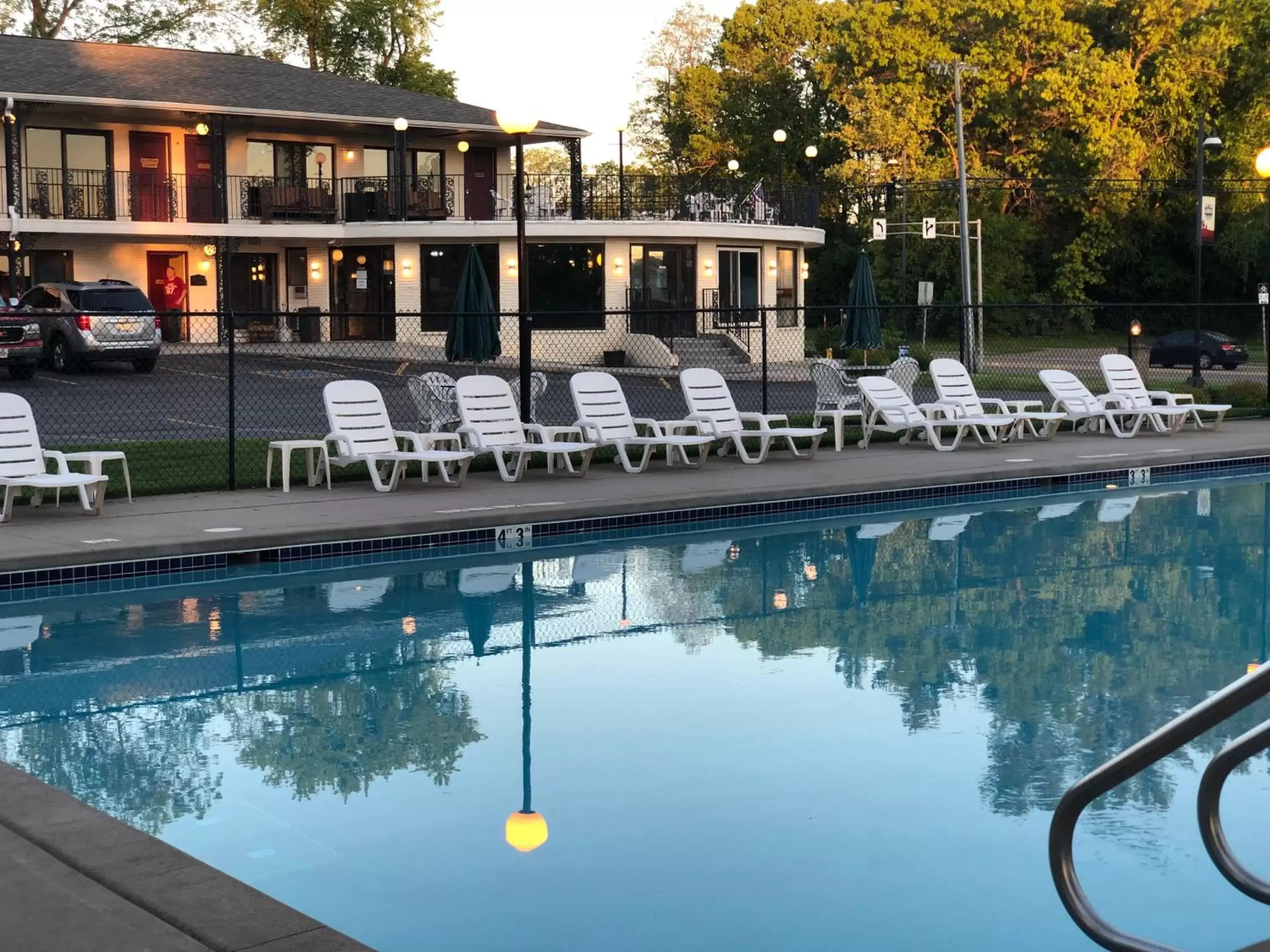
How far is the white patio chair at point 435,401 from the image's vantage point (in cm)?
1588

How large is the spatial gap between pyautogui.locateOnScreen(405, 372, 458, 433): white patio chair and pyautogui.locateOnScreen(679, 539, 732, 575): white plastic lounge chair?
13.5 feet

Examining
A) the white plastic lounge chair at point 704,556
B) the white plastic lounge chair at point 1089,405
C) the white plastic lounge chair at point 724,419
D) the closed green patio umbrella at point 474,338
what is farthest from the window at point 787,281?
the white plastic lounge chair at point 704,556

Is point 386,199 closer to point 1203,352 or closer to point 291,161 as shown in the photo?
point 291,161

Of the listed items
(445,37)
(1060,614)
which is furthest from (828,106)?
(1060,614)

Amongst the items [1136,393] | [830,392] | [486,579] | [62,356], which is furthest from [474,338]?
[486,579]

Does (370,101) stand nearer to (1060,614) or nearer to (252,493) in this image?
(252,493)

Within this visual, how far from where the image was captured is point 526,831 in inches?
227

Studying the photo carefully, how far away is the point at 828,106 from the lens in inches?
2235

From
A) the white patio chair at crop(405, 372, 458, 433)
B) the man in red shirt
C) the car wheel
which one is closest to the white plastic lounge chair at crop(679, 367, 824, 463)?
the white patio chair at crop(405, 372, 458, 433)

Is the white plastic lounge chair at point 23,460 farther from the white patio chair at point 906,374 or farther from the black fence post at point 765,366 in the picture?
the white patio chair at point 906,374

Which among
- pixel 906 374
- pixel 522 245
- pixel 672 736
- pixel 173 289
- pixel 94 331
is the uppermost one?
pixel 173 289

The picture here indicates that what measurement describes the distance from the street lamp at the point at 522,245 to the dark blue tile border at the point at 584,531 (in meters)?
2.59

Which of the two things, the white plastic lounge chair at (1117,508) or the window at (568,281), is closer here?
the white plastic lounge chair at (1117,508)

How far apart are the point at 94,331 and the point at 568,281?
12.5 metres
